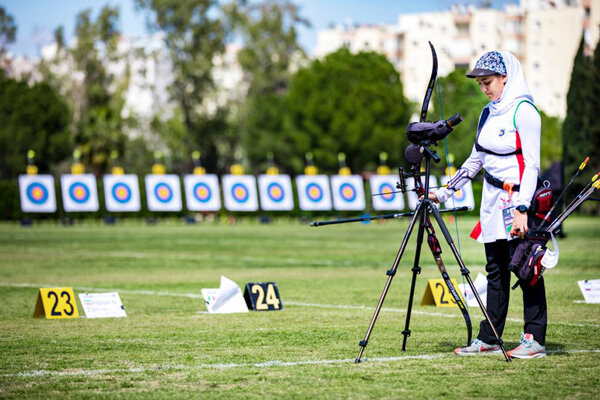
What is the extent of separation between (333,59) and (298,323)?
6782cm

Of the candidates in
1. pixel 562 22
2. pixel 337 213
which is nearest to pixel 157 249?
pixel 337 213

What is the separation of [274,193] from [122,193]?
7.67m

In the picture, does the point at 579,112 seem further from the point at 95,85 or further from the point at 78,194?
the point at 95,85

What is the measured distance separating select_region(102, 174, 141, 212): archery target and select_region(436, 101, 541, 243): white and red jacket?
39321 millimetres

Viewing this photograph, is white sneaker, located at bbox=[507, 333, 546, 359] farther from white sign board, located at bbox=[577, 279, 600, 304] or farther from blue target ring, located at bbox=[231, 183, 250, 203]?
blue target ring, located at bbox=[231, 183, 250, 203]

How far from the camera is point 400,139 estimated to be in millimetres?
73312

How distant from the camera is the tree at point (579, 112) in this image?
54.7m

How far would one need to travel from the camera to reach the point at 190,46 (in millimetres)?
69750

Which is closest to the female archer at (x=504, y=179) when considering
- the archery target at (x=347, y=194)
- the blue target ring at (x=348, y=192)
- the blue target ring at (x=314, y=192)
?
the archery target at (x=347, y=194)

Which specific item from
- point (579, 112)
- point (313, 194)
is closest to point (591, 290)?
point (313, 194)

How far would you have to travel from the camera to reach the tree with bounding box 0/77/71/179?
69.7 m

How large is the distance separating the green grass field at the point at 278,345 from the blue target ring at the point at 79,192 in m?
28.2

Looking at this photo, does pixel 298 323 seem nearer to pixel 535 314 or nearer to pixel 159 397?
pixel 535 314

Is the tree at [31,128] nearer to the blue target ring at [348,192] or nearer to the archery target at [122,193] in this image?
the archery target at [122,193]
